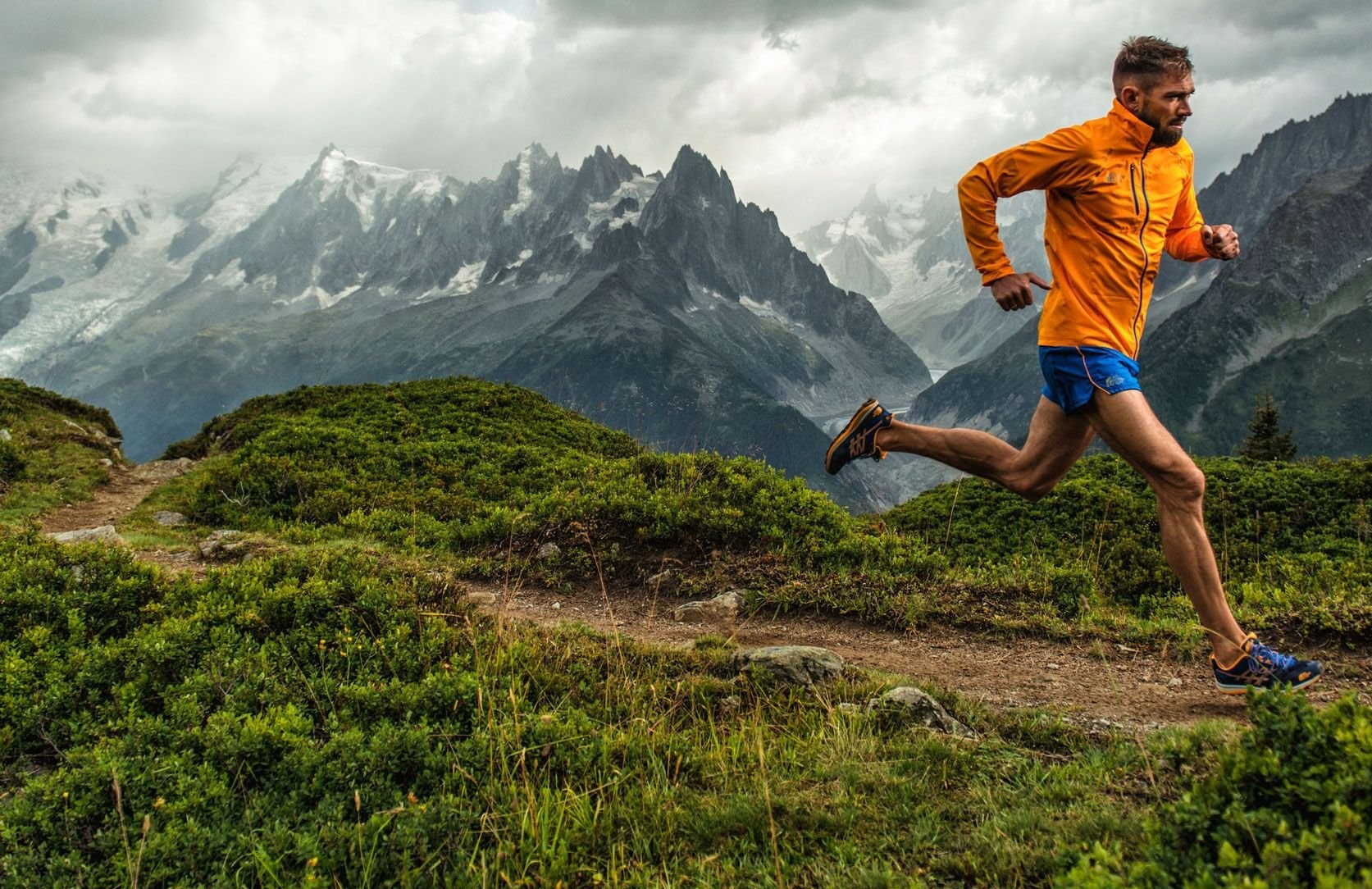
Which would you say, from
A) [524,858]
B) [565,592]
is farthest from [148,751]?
[565,592]

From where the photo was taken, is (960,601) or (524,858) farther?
(960,601)

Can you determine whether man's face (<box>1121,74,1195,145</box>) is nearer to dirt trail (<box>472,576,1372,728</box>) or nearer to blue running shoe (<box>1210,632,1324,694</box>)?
blue running shoe (<box>1210,632,1324,694</box>)

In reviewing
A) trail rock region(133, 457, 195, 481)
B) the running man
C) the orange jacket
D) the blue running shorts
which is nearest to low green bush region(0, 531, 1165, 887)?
the running man

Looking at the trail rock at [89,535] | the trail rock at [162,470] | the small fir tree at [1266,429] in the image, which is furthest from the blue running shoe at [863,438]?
the small fir tree at [1266,429]

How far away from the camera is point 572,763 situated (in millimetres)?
4262

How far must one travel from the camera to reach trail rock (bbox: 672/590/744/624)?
7.88 metres

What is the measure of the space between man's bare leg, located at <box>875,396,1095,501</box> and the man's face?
2.13 metres

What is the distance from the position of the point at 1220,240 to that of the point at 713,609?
5.72 metres

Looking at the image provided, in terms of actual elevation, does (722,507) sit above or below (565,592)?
above

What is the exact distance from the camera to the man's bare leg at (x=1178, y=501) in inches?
197

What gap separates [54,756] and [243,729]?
57.7 inches

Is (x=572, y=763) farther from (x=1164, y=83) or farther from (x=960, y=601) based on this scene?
(x=1164, y=83)

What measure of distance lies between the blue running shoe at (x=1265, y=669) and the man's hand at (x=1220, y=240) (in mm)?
3056

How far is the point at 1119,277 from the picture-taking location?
5367mm
